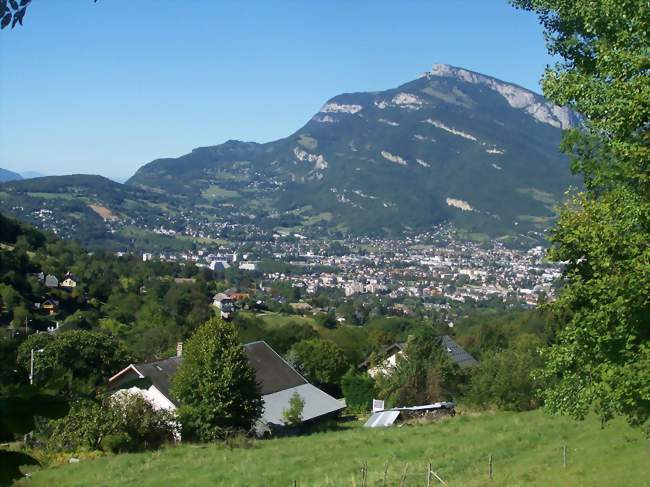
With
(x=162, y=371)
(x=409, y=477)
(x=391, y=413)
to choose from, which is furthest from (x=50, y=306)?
(x=409, y=477)

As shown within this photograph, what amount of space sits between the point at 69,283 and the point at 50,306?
924 cm

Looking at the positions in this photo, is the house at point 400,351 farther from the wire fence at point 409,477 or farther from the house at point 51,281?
the house at point 51,281

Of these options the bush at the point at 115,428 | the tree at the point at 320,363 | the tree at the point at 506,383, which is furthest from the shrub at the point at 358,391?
the bush at the point at 115,428

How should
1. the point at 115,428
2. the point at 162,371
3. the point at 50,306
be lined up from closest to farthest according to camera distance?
the point at 115,428, the point at 162,371, the point at 50,306

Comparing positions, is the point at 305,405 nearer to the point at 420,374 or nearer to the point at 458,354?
the point at 420,374

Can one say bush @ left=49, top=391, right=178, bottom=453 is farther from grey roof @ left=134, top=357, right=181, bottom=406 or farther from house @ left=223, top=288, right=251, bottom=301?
house @ left=223, top=288, right=251, bottom=301

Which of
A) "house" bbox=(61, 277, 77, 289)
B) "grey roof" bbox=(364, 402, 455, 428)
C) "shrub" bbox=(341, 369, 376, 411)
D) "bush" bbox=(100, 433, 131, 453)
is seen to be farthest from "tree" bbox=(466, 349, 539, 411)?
"house" bbox=(61, 277, 77, 289)

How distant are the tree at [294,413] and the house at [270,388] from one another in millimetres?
301

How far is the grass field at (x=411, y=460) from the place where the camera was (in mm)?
13258

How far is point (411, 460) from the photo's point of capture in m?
18.3

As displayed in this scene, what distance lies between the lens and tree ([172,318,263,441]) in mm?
25828

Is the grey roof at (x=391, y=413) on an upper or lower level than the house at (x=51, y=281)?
lower

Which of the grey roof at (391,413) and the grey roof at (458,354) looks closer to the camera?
the grey roof at (391,413)

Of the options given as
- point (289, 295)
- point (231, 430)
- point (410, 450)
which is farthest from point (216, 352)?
point (289, 295)
